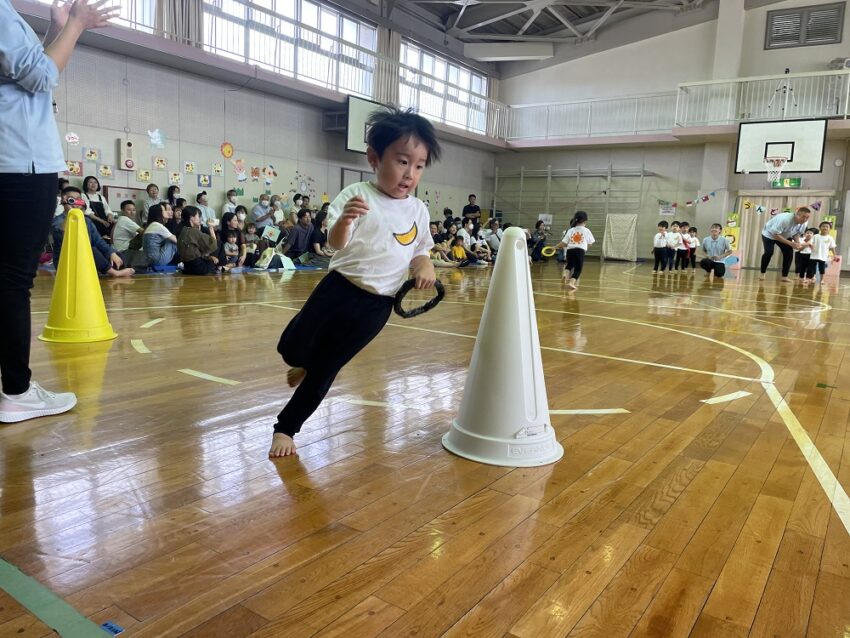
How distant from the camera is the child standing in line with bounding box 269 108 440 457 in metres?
2.06

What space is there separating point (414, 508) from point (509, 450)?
526 millimetres

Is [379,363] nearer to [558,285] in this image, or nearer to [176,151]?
[558,285]

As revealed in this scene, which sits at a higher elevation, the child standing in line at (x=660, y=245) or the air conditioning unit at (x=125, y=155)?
the air conditioning unit at (x=125, y=155)

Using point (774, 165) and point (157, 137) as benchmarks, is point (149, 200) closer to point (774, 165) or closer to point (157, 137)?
point (157, 137)

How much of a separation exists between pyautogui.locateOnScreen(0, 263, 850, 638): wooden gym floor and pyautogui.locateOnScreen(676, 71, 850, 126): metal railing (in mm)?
14940

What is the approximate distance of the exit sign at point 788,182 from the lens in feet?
54.6

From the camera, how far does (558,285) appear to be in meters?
10.1

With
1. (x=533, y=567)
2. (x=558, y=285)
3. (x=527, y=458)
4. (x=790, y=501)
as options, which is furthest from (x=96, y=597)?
(x=558, y=285)

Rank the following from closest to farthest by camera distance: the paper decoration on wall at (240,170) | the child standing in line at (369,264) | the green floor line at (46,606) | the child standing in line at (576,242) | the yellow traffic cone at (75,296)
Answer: the green floor line at (46,606)
the child standing in line at (369,264)
the yellow traffic cone at (75,296)
the child standing in line at (576,242)
the paper decoration on wall at (240,170)

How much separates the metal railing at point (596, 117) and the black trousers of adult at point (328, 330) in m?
18.2

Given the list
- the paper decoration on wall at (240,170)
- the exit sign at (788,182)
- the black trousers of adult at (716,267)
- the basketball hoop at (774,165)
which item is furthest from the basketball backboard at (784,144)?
the paper decoration on wall at (240,170)

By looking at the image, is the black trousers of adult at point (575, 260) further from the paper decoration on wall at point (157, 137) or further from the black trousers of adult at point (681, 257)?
the paper decoration on wall at point (157, 137)

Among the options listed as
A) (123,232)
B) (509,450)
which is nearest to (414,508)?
(509,450)

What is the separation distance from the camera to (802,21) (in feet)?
53.6
